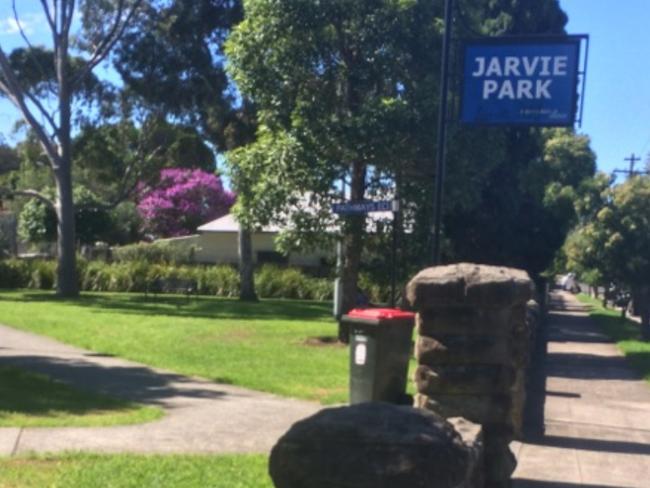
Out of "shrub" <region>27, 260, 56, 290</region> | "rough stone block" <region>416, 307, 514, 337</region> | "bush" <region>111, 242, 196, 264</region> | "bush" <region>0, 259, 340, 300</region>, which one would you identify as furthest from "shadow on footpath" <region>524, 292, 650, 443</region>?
"bush" <region>111, 242, 196, 264</region>

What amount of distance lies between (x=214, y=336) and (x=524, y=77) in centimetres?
1102

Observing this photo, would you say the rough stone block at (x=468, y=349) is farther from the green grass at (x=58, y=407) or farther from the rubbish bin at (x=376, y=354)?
the green grass at (x=58, y=407)

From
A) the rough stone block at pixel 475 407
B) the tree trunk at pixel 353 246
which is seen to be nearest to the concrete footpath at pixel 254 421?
the rough stone block at pixel 475 407

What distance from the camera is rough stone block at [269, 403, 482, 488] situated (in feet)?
14.3

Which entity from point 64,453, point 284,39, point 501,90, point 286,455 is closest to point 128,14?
point 284,39

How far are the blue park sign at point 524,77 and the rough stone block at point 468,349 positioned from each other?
13.8ft

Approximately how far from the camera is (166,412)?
11453 mm

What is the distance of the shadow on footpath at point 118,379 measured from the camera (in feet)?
42.8

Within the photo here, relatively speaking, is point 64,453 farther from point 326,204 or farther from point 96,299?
point 96,299

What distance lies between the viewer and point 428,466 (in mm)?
Result: 4434

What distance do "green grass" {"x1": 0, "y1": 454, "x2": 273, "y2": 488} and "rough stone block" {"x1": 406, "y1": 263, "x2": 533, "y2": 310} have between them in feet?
6.01

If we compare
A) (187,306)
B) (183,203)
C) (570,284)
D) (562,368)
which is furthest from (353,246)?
(570,284)

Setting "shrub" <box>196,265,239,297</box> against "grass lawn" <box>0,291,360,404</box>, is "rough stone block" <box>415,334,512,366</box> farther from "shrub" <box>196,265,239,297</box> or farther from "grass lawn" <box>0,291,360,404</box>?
"shrub" <box>196,265,239,297</box>

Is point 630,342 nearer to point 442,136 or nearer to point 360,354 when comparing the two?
point 442,136
